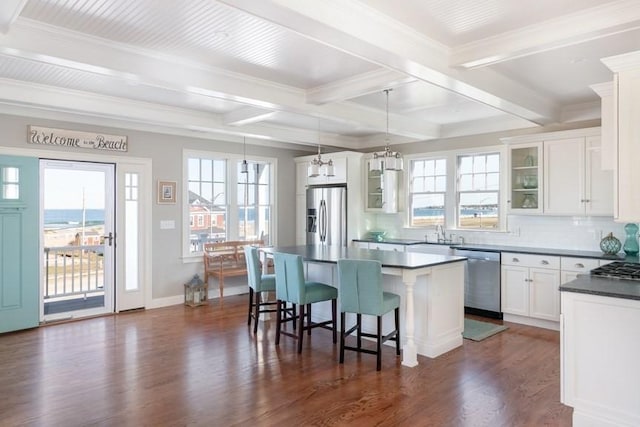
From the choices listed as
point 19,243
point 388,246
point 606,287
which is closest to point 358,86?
point 606,287

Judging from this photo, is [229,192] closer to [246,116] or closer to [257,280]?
[246,116]

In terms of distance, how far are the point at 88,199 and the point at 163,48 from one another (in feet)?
10.8

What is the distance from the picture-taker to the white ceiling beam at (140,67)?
2.94 metres

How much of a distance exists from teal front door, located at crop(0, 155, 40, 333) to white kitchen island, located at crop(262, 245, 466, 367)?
3.38 meters

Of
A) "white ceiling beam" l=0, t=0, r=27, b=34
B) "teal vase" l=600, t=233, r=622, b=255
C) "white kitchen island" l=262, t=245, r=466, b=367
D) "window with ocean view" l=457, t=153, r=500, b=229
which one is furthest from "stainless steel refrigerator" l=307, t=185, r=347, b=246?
"white ceiling beam" l=0, t=0, r=27, b=34

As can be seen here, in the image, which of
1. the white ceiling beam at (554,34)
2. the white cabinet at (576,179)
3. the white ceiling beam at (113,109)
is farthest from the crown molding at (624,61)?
the white ceiling beam at (113,109)

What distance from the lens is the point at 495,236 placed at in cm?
604

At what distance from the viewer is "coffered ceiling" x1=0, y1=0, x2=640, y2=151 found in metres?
2.67

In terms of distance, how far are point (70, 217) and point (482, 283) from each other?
5.51 m

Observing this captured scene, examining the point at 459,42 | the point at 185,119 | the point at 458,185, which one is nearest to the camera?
the point at 459,42

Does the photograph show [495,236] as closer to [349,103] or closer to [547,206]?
[547,206]

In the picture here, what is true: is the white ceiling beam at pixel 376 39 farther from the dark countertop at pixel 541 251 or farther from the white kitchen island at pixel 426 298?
the dark countertop at pixel 541 251

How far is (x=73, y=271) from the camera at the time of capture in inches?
227

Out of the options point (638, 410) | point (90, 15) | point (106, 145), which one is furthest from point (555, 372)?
point (106, 145)
